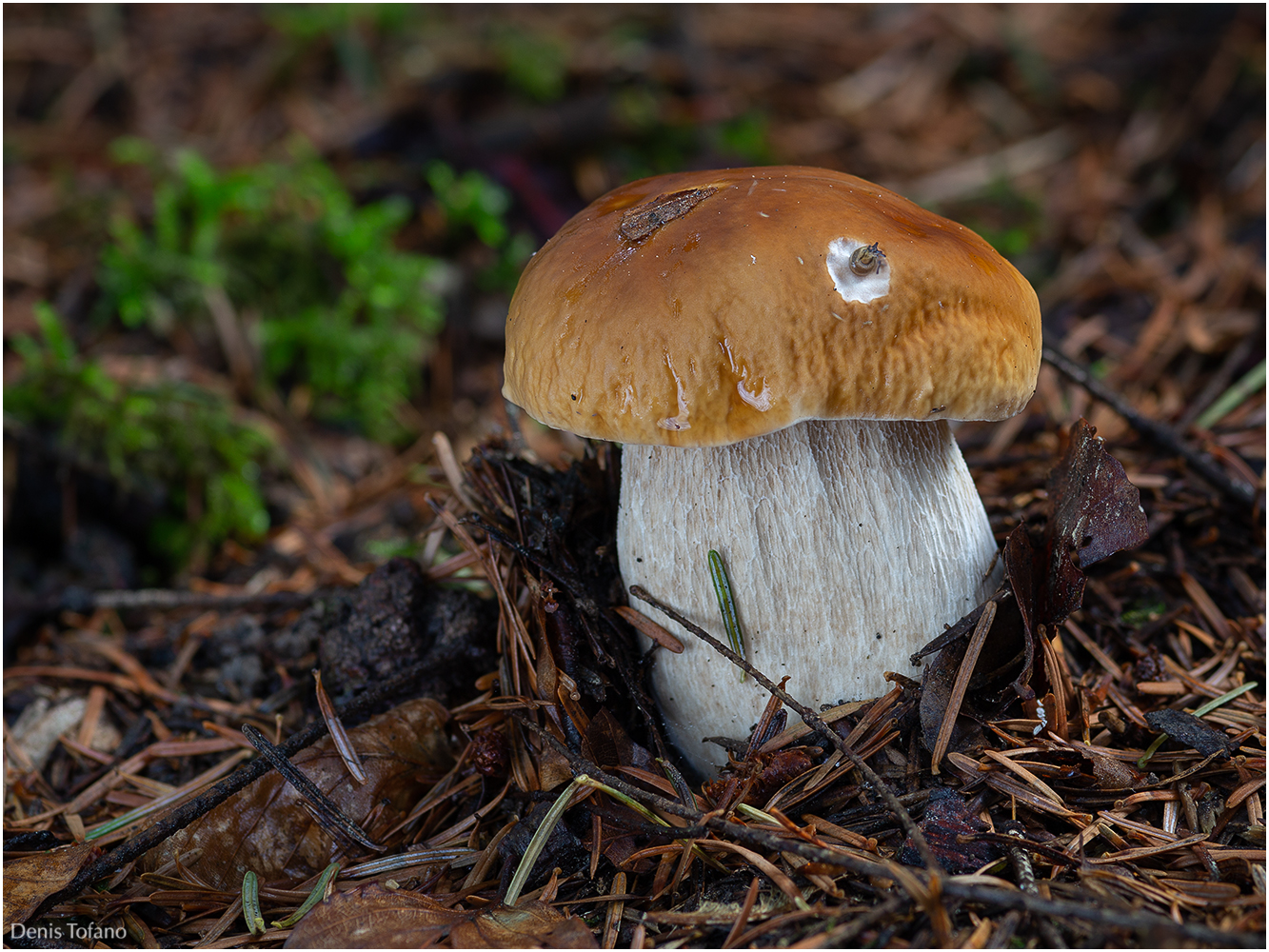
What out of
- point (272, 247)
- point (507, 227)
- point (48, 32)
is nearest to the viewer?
point (272, 247)

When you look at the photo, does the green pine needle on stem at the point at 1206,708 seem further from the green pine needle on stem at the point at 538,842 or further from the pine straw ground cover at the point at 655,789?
the green pine needle on stem at the point at 538,842

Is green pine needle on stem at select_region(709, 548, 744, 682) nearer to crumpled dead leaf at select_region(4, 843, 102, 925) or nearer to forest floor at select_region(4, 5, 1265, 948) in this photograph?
forest floor at select_region(4, 5, 1265, 948)

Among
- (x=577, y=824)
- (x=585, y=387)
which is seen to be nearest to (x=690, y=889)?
(x=577, y=824)

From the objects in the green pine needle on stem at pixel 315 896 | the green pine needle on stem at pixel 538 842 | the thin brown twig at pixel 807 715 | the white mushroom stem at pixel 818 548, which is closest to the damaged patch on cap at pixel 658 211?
the white mushroom stem at pixel 818 548

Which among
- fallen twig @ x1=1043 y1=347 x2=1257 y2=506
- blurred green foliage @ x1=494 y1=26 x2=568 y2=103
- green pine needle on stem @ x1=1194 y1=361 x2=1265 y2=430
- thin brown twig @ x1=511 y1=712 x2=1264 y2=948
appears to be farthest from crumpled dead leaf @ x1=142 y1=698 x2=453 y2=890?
blurred green foliage @ x1=494 y1=26 x2=568 y2=103

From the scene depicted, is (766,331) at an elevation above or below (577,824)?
above

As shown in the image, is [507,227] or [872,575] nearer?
[872,575]

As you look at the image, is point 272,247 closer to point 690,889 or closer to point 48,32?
point 48,32
